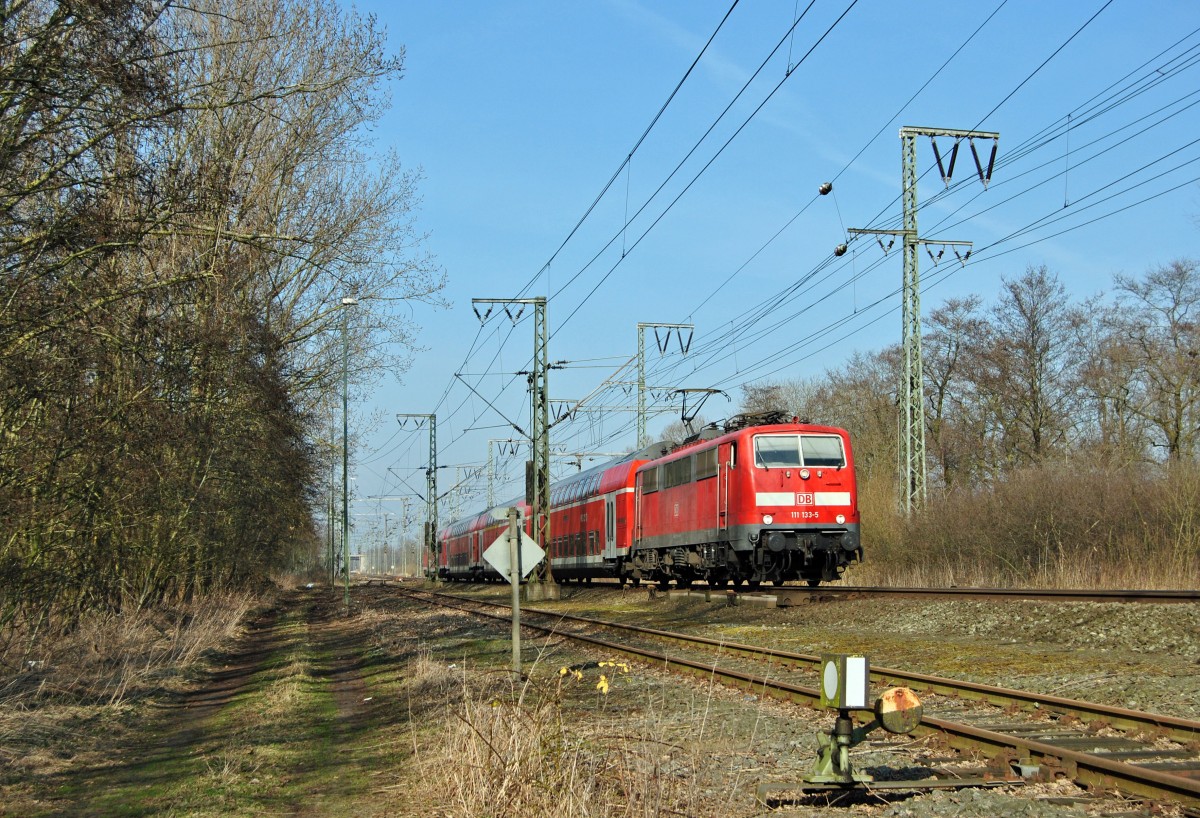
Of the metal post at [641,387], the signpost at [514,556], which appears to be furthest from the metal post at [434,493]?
the signpost at [514,556]

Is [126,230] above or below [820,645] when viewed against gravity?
above

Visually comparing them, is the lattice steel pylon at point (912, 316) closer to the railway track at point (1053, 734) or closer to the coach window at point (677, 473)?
the coach window at point (677, 473)

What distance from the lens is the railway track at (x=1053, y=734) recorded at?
21.8ft

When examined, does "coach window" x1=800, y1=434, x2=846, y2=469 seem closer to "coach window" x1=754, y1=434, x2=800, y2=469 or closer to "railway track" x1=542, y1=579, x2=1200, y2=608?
"coach window" x1=754, y1=434, x2=800, y2=469

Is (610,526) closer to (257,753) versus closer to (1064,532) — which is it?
(1064,532)

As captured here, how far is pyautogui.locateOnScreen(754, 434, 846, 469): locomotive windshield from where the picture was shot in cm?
2258

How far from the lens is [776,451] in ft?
74.5

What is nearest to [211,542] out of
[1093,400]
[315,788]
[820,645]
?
[820,645]

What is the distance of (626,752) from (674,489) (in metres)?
20.6

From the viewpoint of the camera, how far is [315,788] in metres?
8.92

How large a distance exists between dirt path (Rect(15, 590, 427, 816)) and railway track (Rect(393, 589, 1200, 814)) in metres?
3.17

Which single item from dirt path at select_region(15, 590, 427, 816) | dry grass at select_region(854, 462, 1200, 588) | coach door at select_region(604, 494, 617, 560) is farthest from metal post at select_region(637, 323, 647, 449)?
dirt path at select_region(15, 590, 427, 816)

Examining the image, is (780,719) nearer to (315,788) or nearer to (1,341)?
(315,788)

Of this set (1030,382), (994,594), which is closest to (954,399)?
(1030,382)
